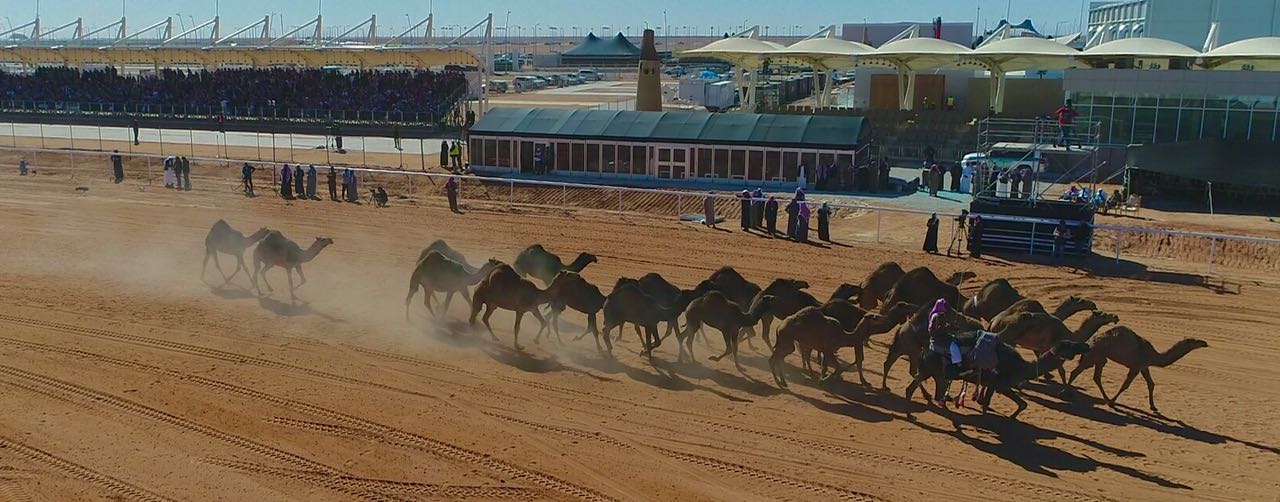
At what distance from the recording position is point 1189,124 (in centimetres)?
3531

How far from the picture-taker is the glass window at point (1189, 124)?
3512 centimetres

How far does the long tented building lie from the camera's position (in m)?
32.5

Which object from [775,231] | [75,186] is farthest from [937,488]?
[75,186]

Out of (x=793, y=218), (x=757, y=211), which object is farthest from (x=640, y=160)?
(x=793, y=218)

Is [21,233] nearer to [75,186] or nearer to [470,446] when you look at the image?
[75,186]

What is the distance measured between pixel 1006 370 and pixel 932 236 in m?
10.5

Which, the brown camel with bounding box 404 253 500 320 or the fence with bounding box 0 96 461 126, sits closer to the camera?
the brown camel with bounding box 404 253 500 320

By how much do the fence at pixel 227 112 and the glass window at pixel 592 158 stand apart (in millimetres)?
17521

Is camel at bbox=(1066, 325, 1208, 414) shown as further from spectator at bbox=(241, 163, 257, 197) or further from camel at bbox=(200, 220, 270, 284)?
spectator at bbox=(241, 163, 257, 197)

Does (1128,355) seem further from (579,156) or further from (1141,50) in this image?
(1141,50)

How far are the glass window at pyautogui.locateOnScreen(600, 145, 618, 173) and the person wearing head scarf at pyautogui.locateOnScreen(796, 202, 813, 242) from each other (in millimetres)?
10529

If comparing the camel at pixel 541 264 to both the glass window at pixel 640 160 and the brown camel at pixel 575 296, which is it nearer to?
the brown camel at pixel 575 296

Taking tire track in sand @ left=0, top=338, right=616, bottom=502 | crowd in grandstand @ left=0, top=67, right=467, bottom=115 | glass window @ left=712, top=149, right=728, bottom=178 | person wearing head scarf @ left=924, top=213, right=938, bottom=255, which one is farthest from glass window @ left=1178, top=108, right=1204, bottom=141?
crowd in grandstand @ left=0, top=67, right=467, bottom=115

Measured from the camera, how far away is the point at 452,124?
167ft
